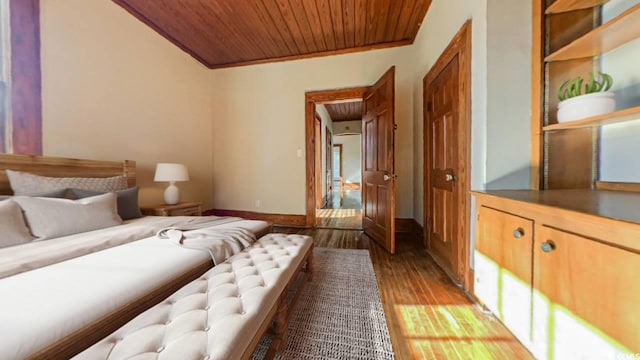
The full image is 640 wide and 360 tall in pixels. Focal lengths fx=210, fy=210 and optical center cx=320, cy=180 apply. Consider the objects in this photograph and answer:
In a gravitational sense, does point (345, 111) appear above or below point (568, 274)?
above

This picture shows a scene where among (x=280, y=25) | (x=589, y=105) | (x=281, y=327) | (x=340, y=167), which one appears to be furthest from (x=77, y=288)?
(x=340, y=167)

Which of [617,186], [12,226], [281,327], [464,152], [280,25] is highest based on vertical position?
[280,25]

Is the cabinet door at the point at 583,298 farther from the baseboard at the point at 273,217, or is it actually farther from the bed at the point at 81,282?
the baseboard at the point at 273,217

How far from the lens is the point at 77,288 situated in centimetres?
79

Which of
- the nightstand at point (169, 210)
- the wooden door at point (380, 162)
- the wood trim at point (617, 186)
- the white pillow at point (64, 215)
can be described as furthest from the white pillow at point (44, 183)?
the wood trim at point (617, 186)

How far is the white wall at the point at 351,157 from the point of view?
966cm

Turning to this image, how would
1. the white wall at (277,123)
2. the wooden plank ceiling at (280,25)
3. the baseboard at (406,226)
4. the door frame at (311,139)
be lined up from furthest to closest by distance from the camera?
the door frame at (311,139)
the white wall at (277,123)
the baseboard at (406,226)
the wooden plank ceiling at (280,25)

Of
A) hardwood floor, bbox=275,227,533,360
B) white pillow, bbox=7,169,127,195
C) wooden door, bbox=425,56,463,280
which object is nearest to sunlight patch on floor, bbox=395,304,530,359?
hardwood floor, bbox=275,227,533,360

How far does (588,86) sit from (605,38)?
0.71 ft

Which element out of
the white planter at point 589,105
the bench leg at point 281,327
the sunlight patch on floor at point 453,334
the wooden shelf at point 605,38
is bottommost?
the sunlight patch on floor at point 453,334

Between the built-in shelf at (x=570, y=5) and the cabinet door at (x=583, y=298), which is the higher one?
the built-in shelf at (x=570, y=5)

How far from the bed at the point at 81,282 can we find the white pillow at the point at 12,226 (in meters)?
0.08

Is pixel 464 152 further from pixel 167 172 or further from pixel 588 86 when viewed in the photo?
pixel 167 172

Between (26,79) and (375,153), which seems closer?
(26,79)
